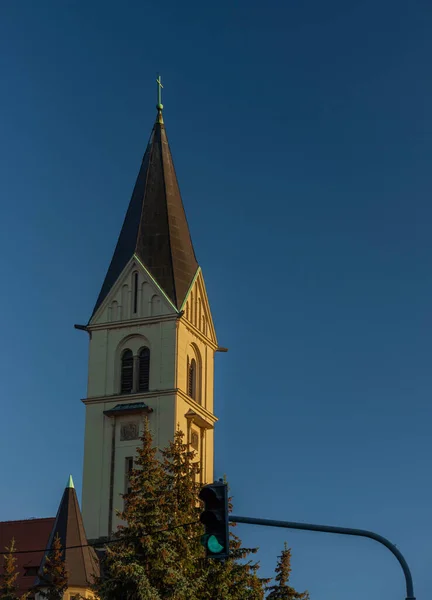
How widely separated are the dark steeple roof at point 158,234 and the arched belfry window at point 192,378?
137 inches

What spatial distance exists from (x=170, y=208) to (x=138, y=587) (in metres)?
34.4

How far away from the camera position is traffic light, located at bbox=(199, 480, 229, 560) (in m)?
20.2

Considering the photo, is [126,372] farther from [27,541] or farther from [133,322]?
[27,541]

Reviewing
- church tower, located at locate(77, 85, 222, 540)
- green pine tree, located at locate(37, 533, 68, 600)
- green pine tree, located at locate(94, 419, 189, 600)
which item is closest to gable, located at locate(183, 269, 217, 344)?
church tower, located at locate(77, 85, 222, 540)

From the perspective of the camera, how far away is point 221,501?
2036cm

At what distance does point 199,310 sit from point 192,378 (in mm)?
4060

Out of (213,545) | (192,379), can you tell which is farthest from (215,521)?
(192,379)

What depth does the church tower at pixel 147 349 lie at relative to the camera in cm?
6009

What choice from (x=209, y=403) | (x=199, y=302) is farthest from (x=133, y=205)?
(x=209, y=403)

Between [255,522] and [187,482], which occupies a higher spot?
[187,482]

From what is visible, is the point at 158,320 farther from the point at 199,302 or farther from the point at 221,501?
the point at 221,501

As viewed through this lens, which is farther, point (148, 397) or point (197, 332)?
point (197, 332)

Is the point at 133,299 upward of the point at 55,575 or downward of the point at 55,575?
upward

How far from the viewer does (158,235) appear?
65062 millimetres
